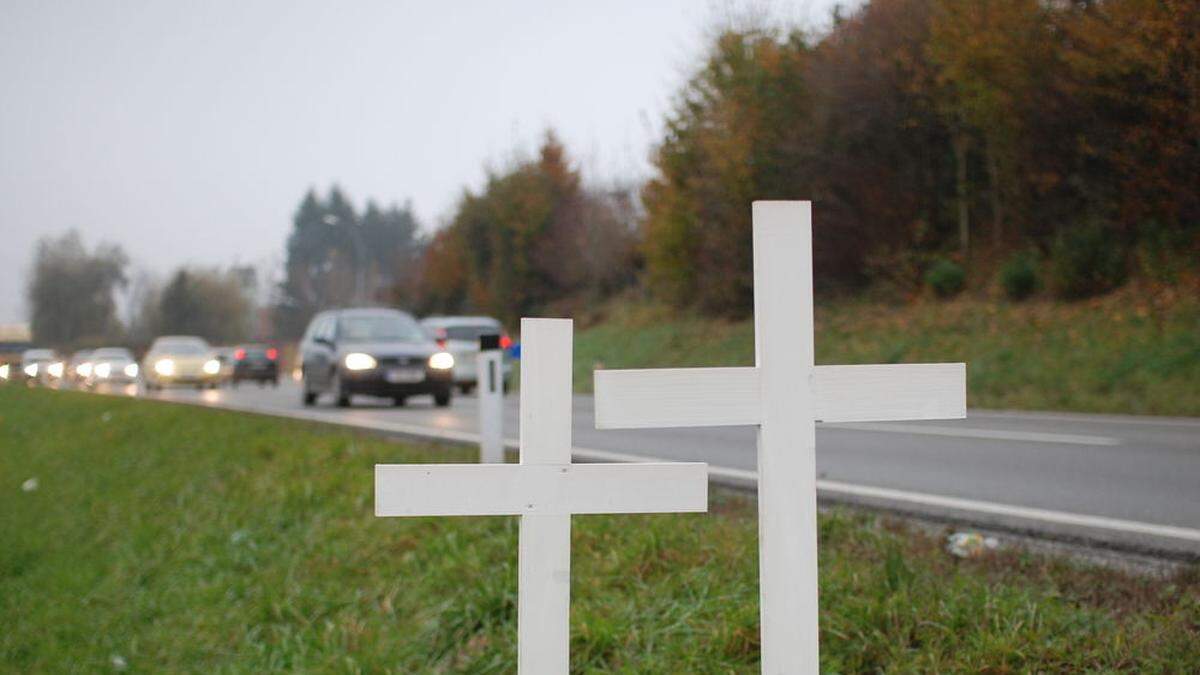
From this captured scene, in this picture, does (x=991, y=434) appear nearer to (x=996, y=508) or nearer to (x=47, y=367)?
(x=996, y=508)

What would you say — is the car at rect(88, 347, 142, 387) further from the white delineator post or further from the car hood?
the white delineator post

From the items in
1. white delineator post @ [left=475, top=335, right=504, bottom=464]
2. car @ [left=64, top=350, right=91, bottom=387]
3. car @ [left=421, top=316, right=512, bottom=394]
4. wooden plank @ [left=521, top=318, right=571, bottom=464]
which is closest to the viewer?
wooden plank @ [left=521, top=318, right=571, bottom=464]

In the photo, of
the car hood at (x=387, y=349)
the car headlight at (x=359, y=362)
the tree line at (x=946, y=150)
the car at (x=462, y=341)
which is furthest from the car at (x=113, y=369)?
the car headlight at (x=359, y=362)

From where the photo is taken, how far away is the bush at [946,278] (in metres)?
22.8

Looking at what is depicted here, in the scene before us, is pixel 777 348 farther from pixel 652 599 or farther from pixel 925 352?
pixel 925 352

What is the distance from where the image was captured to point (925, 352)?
66.9 feet

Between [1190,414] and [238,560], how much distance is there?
1127 cm

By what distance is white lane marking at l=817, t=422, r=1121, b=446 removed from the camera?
10.7 metres

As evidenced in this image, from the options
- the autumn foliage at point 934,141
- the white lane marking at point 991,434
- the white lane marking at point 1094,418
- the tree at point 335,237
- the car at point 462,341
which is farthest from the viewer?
the tree at point 335,237

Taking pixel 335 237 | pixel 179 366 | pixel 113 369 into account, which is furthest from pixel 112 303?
pixel 179 366

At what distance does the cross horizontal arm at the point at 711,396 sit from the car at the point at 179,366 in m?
31.1

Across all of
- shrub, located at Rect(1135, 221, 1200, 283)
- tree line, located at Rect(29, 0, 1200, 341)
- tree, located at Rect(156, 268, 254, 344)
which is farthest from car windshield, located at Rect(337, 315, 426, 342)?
tree, located at Rect(156, 268, 254, 344)

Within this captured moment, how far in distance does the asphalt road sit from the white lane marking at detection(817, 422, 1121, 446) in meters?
0.01

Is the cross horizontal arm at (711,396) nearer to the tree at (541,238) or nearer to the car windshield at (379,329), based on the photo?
the car windshield at (379,329)
